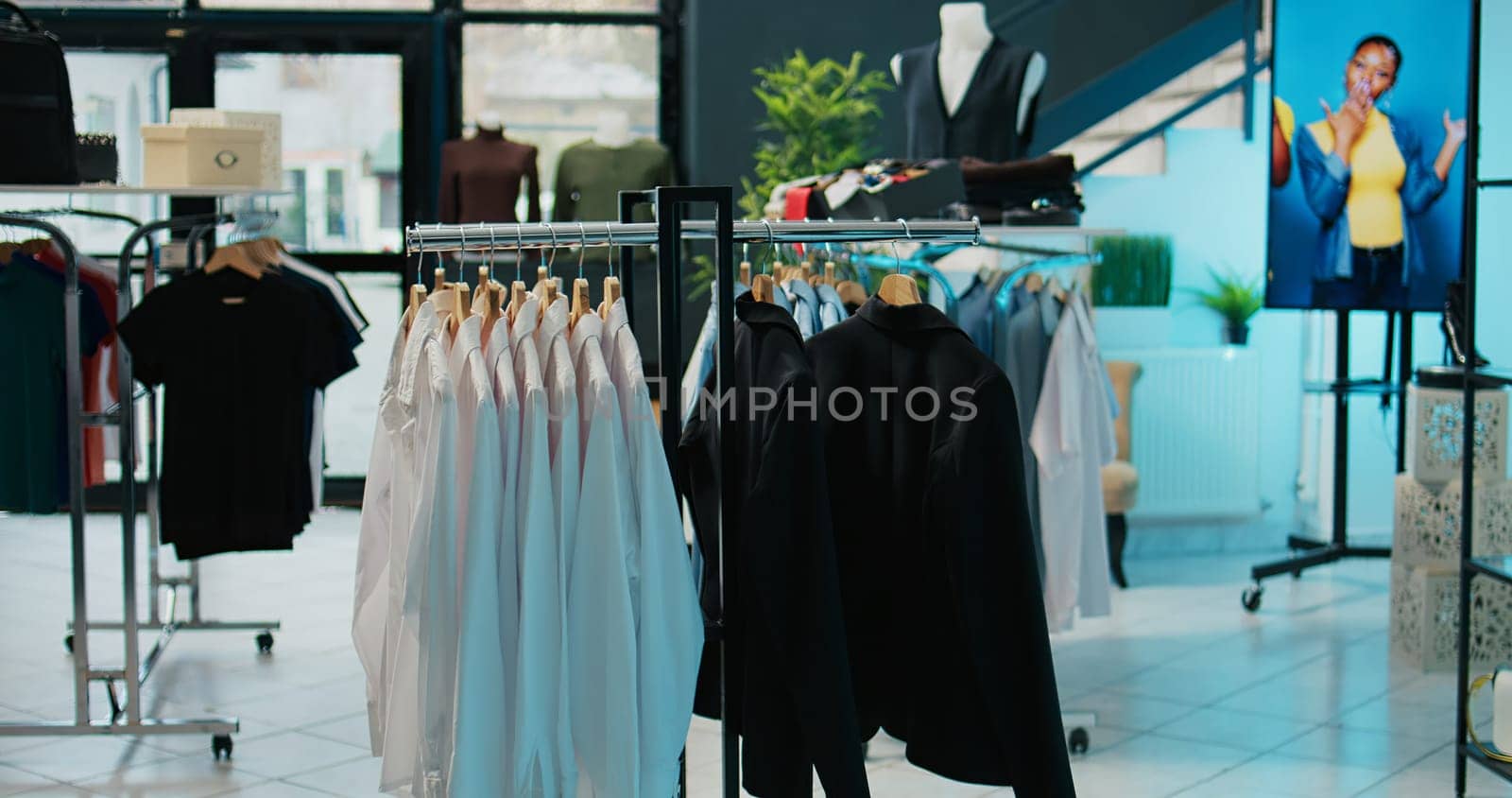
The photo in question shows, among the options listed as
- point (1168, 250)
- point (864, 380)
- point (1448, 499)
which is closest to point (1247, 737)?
point (1448, 499)

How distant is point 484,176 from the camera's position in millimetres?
7105

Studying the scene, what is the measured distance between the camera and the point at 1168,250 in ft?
22.2

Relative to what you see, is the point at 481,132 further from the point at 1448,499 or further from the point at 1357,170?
the point at 1448,499

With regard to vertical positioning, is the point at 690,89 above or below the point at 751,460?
above

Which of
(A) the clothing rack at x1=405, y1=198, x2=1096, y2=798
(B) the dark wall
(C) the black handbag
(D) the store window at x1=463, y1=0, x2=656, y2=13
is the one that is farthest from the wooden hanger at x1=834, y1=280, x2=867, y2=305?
(D) the store window at x1=463, y1=0, x2=656, y2=13

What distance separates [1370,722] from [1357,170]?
2.30 metres

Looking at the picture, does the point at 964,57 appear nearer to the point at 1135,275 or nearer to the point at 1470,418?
the point at 1135,275

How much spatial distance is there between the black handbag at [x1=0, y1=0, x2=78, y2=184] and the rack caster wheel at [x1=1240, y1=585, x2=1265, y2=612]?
4167 millimetres

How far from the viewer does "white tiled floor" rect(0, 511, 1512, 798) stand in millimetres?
3953

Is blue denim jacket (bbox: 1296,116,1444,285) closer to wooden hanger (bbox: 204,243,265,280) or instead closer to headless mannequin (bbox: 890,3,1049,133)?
headless mannequin (bbox: 890,3,1049,133)

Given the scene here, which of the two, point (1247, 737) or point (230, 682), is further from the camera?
point (230, 682)

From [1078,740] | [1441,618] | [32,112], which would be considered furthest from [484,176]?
[1441,618]

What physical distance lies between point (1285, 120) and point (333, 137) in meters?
4.48

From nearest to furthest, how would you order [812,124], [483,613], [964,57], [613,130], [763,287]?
[483,613] < [763,287] < [964,57] < [812,124] < [613,130]
